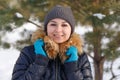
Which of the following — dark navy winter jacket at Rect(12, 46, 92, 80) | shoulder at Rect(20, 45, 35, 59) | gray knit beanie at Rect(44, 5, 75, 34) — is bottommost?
Answer: dark navy winter jacket at Rect(12, 46, 92, 80)

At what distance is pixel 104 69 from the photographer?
542 cm

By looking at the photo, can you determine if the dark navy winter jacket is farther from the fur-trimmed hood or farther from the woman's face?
the woman's face

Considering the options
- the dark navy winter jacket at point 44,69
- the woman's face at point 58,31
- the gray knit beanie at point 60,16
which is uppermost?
the gray knit beanie at point 60,16

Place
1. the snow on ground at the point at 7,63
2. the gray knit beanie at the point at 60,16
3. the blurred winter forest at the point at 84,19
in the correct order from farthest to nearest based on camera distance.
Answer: the snow on ground at the point at 7,63 < the blurred winter forest at the point at 84,19 < the gray knit beanie at the point at 60,16

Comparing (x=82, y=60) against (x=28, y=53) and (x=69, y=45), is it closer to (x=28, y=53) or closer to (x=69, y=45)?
(x=69, y=45)

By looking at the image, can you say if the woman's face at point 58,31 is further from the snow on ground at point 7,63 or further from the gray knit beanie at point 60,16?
the snow on ground at point 7,63

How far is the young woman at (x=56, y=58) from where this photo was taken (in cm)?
243

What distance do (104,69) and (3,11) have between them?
6.06 feet

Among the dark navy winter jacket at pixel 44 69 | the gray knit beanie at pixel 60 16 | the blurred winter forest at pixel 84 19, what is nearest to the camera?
the dark navy winter jacket at pixel 44 69

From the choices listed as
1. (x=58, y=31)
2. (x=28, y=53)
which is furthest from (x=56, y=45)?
(x=28, y=53)

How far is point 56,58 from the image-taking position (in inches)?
98.2

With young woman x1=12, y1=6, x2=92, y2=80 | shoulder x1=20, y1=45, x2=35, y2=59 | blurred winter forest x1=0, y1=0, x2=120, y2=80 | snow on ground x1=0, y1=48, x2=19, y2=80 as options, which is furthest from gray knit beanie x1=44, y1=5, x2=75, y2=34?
snow on ground x1=0, y1=48, x2=19, y2=80

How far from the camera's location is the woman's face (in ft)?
8.05

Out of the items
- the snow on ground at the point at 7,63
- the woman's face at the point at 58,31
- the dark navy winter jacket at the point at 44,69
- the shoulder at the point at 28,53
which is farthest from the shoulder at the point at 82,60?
the snow on ground at the point at 7,63
